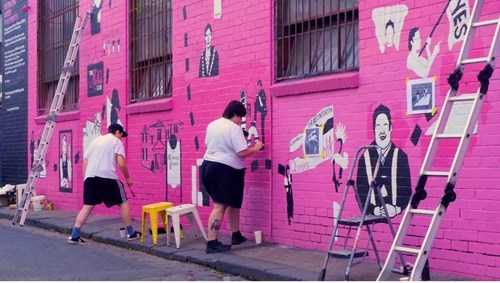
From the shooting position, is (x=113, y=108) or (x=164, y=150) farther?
(x=113, y=108)

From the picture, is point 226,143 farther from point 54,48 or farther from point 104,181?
point 54,48

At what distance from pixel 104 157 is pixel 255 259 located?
319 cm

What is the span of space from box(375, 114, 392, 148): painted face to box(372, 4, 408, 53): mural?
2.38ft

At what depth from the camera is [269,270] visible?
769cm

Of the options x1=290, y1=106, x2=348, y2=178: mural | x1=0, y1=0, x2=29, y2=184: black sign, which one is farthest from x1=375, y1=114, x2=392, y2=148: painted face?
x1=0, y1=0, x2=29, y2=184: black sign

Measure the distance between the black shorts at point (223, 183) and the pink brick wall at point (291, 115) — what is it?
50 centimetres

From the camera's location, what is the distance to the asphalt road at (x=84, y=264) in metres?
8.04

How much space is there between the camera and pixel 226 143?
902 centimetres

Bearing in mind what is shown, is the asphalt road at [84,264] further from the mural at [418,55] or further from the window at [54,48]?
the window at [54,48]

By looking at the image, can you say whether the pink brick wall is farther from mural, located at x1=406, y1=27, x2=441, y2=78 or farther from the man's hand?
the man's hand

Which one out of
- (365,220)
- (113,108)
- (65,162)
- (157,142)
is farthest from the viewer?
(65,162)

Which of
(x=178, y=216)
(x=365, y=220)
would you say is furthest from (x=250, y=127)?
(x=365, y=220)

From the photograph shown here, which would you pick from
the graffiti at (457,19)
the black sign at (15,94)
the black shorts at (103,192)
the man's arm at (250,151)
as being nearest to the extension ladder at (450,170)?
the graffiti at (457,19)

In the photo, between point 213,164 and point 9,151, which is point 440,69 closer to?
point 213,164
